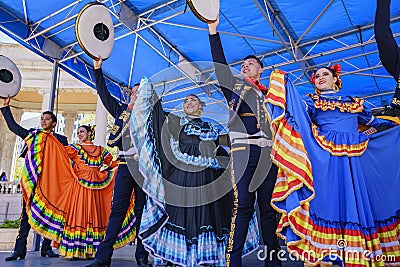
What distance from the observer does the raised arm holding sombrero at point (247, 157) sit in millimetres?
2371

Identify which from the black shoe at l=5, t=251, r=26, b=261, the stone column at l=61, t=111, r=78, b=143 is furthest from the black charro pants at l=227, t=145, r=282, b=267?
the stone column at l=61, t=111, r=78, b=143

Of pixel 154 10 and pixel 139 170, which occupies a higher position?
pixel 154 10

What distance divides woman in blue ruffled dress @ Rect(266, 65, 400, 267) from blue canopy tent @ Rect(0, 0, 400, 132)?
9.79 ft

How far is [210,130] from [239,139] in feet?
2.01

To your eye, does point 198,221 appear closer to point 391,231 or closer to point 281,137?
point 281,137

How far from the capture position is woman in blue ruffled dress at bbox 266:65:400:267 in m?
2.03

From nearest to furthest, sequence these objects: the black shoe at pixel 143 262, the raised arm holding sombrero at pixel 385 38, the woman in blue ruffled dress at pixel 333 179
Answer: the woman in blue ruffled dress at pixel 333 179
the raised arm holding sombrero at pixel 385 38
the black shoe at pixel 143 262

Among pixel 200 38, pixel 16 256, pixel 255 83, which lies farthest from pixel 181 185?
pixel 200 38

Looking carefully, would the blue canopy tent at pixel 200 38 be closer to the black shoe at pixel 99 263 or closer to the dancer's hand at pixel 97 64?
the dancer's hand at pixel 97 64

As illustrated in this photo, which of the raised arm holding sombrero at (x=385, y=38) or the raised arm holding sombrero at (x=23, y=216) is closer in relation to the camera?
the raised arm holding sombrero at (x=385, y=38)

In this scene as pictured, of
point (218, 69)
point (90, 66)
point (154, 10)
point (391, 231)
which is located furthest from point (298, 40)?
point (391, 231)

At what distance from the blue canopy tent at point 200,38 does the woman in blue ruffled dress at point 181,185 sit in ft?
7.48

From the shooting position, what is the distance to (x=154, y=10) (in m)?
6.63

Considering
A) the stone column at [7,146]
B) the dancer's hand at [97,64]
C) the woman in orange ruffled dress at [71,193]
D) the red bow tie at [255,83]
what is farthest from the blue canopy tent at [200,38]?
the stone column at [7,146]
